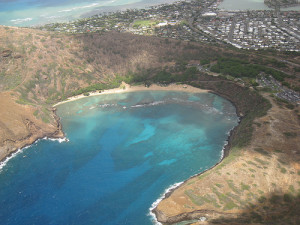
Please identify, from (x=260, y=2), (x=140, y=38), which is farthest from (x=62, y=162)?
(x=260, y=2)

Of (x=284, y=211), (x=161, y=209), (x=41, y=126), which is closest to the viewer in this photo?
(x=284, y=211)

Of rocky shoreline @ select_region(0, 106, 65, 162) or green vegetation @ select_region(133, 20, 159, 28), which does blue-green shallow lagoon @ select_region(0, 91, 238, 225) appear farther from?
green vegetation @ select_region(133, 20, 159, 28)

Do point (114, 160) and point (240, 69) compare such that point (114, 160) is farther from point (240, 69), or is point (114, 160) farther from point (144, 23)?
point (144, 23)

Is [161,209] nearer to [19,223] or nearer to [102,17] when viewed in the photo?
[19,223]

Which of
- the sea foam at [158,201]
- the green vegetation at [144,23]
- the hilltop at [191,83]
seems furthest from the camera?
the green vegetation at [144,23]

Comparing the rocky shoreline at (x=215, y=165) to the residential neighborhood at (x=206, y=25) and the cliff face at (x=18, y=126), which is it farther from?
the residential neighborhood at (x=206, y=25)

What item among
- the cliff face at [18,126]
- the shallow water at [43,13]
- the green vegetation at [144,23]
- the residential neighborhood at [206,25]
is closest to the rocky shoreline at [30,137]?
the cliff face at [18,126]

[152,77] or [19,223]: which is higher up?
[152,77]
